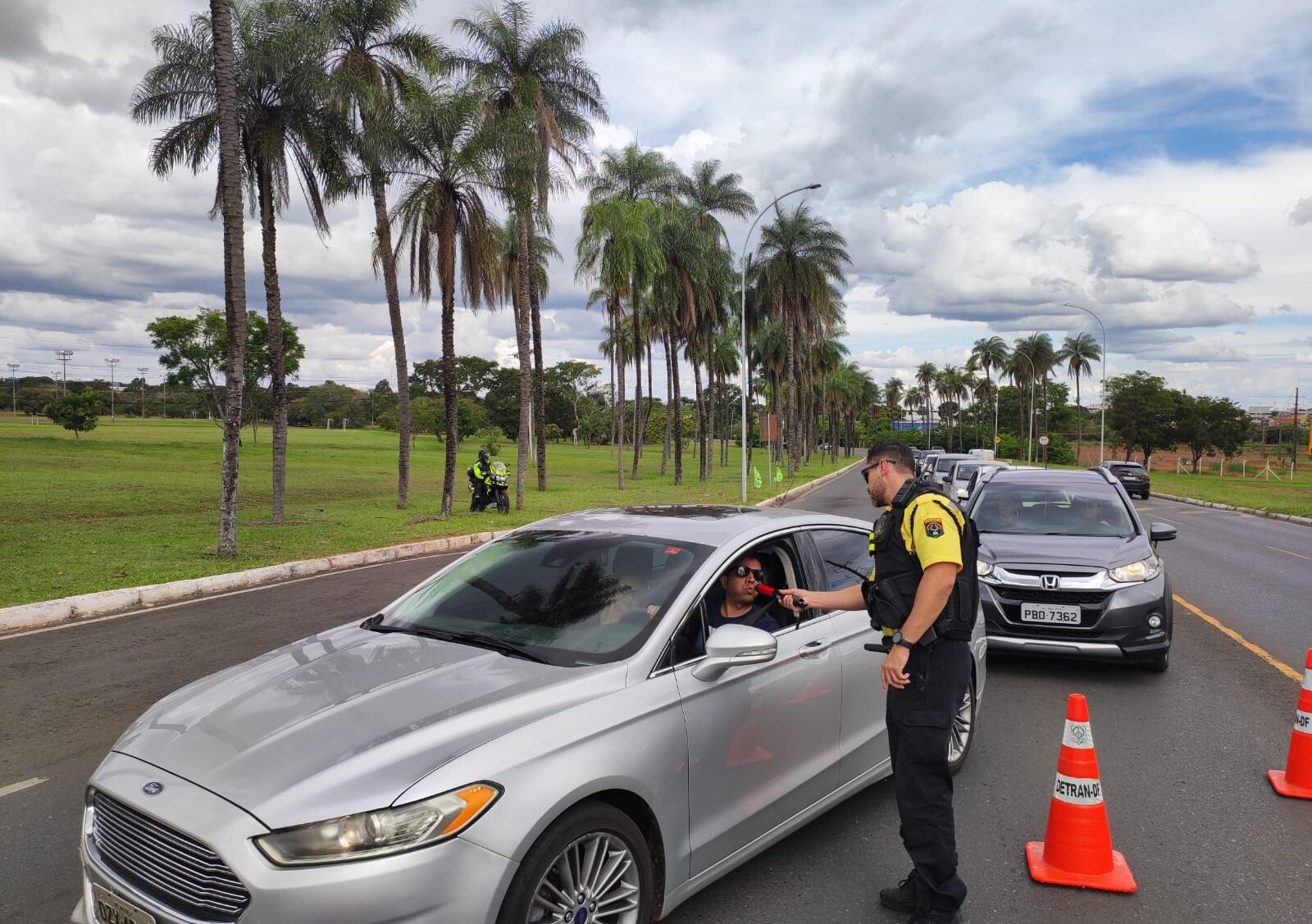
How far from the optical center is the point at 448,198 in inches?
846

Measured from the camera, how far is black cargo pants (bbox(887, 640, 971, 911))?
3268mm

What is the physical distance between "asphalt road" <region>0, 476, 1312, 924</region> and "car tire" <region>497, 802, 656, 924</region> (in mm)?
552

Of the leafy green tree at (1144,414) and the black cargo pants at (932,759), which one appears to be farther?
the leafy green tree at (1144,414)

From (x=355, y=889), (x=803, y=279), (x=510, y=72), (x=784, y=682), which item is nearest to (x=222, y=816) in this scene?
(x=355, y=889)

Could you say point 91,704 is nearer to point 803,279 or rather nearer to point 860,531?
point 860,531

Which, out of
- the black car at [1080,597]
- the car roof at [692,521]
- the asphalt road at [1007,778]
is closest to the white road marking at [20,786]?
the asphalt road at [1007,778]

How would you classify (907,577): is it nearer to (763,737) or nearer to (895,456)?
(895,456)

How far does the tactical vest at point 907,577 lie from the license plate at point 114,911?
253 cm

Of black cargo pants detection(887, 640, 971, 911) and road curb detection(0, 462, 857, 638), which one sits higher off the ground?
black cargo pants detection(887, 640, 971, 911)

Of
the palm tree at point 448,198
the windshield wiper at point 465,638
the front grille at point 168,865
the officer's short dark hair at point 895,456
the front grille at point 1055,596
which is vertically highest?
the palm tree at point 448,198

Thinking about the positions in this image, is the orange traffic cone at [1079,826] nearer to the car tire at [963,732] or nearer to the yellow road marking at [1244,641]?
the car tire at [963,732]

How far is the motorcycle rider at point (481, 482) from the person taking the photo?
2184 centimetres

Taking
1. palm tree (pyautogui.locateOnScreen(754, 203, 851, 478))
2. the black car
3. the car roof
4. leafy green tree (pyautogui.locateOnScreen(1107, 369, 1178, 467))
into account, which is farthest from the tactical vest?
leafy green tree (pyautogui.locateOnScreen(1107, 369, 1178, 467))

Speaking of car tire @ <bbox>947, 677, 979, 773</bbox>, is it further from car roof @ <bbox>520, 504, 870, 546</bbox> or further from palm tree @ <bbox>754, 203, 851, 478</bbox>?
palm tree @ <bbox>754, 203, 851, 478</bbox>
